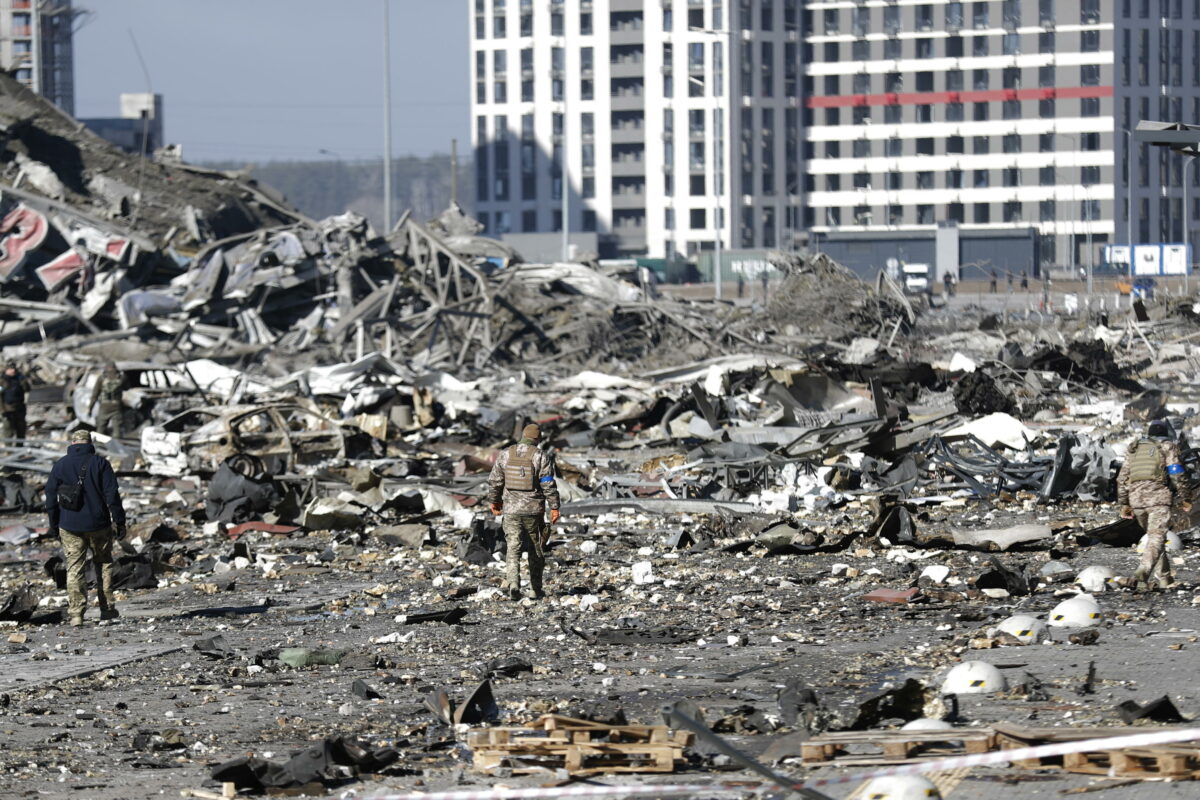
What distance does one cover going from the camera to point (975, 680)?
820cm

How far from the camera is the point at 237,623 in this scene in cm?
1137

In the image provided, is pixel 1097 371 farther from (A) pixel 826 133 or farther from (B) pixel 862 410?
(A) pixel 826 133

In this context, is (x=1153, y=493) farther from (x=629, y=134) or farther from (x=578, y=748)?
(x=629, y=134)

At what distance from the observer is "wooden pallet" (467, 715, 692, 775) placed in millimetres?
6863

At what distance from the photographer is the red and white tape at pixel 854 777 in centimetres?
584

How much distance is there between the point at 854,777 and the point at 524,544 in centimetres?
612

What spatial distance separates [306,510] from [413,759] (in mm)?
8696

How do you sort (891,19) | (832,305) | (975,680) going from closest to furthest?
(975,680), (832,305), (891,19)

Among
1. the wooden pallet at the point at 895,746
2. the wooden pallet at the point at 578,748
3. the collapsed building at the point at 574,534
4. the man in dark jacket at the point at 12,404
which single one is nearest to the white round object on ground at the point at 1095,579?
the collapsed building at the point at 574,534

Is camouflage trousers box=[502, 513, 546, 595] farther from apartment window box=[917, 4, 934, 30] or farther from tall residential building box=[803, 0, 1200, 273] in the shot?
apartment window box=[917, 4, 934, 30]

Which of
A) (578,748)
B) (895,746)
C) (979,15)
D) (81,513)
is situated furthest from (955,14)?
(578,748)

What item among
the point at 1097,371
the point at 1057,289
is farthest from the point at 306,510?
the point at 1057,289

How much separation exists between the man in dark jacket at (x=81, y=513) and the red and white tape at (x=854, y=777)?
541 centimetres

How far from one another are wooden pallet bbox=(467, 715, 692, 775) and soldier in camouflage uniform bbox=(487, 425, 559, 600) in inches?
173
